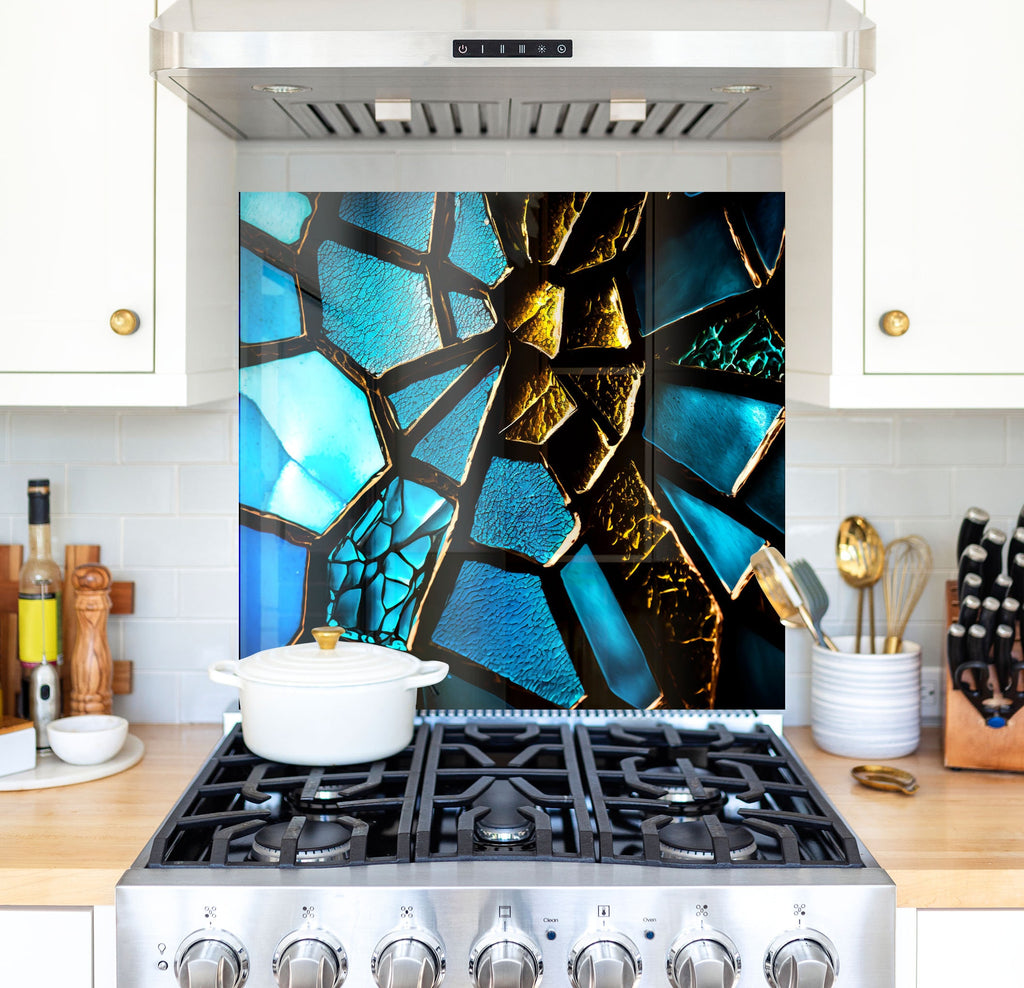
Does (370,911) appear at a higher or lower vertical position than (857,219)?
lower

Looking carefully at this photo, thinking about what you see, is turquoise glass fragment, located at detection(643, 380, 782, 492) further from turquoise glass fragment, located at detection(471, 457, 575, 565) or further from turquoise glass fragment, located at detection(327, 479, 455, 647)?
turquoise glass fragment, located at detection(327, 479, 455, 647)

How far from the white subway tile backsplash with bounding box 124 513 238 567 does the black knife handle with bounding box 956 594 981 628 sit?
1297 millimetres

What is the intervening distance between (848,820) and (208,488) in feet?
4.15

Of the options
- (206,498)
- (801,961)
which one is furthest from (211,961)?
(206,498)

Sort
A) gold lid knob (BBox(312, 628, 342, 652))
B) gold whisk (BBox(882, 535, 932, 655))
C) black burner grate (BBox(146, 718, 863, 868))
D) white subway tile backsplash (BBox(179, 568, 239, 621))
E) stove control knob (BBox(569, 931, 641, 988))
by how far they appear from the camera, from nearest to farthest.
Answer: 1. stove control knob (BBox(569, 931, 641, 988))
2. black burner grate (BBox(146, 718, 863, 868))
3. gold lid knob (BBox(312, 628, 342, 652))
4. gold whisk (BBox(882, 535, 932, 655))
5. white subway tile backsplash (BBox(179, 568, 239, 621))

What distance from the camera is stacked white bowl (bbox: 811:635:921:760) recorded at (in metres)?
1.92

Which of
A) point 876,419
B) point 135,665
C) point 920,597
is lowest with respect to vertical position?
point 135,665

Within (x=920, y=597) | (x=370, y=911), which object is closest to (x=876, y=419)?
(x=920, y=597)

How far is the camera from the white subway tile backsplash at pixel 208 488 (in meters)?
2.14

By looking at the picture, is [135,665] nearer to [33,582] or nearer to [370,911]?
[33,582]

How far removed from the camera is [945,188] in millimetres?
1703

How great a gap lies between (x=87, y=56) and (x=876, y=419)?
4.86 feet

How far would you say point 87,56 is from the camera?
1.70 m

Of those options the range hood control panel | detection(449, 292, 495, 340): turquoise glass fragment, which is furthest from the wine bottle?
the range hood control panel
